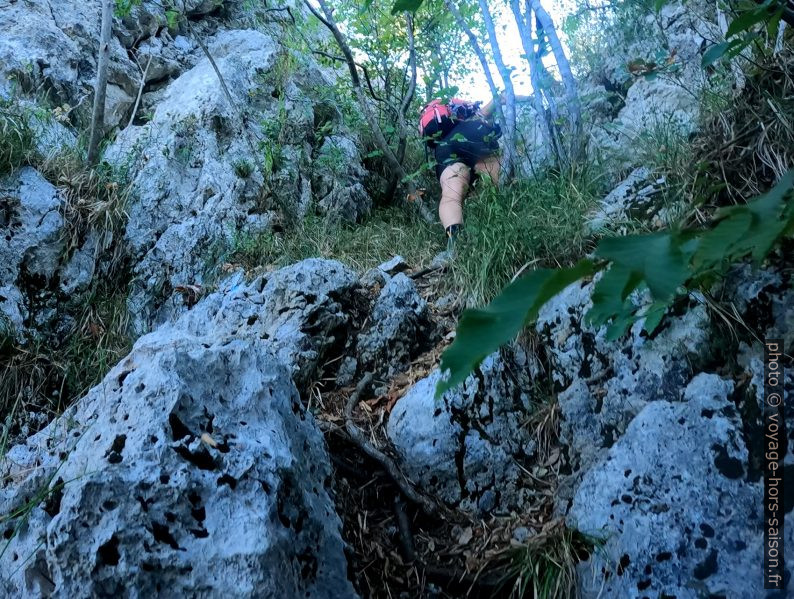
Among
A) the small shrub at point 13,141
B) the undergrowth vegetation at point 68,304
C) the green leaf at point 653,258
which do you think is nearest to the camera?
the green leaf at point 653,258

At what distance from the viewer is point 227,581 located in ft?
4.75

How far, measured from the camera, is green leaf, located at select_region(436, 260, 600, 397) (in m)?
0.53

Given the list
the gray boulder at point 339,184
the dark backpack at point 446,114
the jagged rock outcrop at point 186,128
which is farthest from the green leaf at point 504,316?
the gray boulder at point 339,184

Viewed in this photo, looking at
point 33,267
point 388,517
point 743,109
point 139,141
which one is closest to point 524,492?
point 388,517

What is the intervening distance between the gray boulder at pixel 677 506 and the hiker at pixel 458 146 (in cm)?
212

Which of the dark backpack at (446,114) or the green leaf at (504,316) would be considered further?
the dark backpack at (446,114)

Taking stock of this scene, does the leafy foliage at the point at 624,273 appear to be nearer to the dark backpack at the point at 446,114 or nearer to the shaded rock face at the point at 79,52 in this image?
the dark backpack at the point at 446,114

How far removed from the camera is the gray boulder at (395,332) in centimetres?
299

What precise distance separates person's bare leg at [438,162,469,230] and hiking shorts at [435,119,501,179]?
0.07 m

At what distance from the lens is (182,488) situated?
161cm

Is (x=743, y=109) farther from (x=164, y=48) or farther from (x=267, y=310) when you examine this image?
(x=164, y=48)

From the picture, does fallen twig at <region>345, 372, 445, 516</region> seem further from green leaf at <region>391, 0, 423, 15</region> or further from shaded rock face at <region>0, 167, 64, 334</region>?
shaded rock face at <region>0, 167, 64, 334</region>

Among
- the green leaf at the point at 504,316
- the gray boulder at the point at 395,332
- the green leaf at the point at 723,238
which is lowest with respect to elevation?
the gray boulder at the point at 395,332

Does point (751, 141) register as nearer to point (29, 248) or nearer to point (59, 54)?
point (29, 248)
